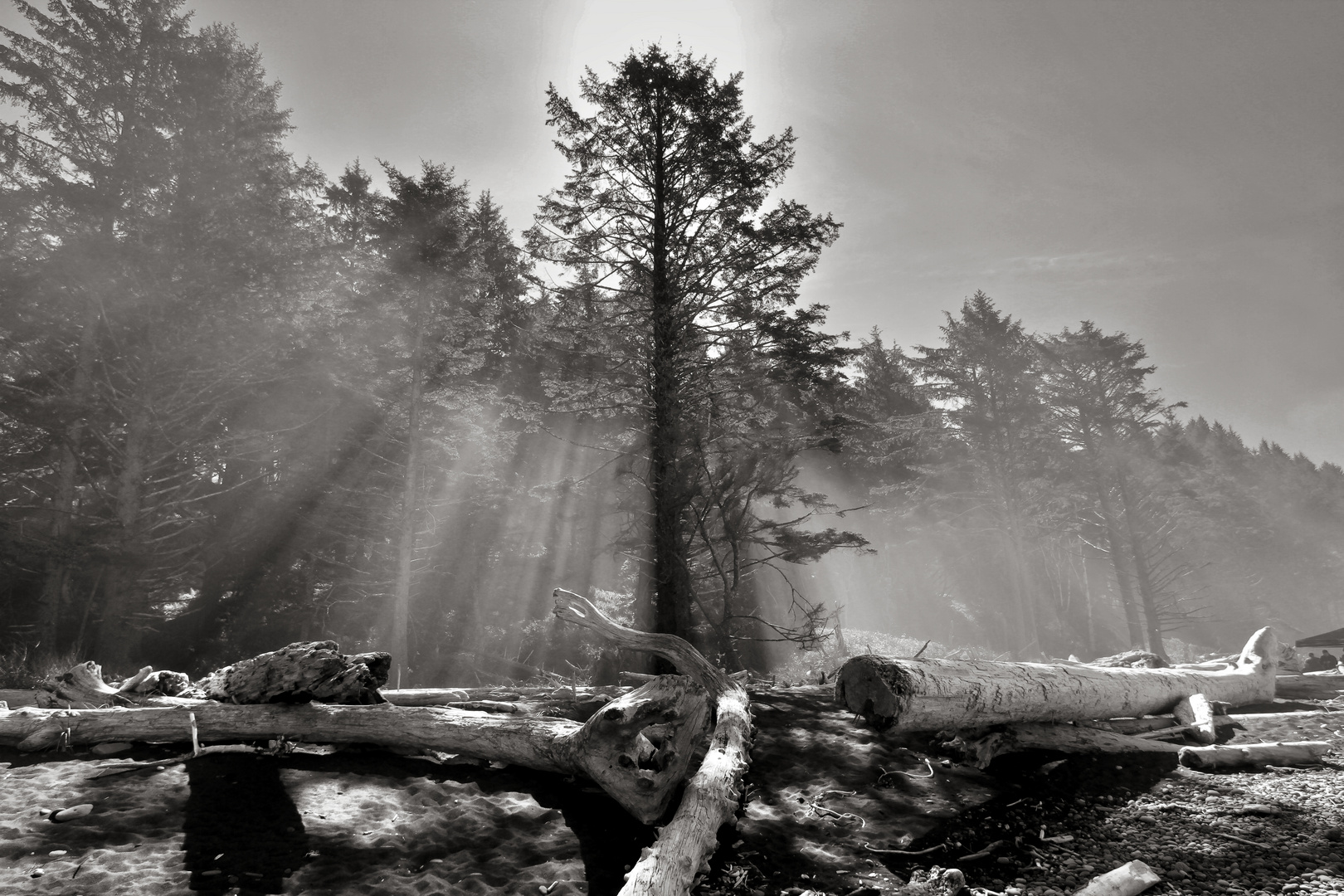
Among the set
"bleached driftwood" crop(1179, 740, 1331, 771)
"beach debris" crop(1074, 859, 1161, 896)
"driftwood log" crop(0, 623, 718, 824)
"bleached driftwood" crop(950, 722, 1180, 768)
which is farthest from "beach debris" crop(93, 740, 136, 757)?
"bleached driftwood" crop(1179, 740, 1331, 771)

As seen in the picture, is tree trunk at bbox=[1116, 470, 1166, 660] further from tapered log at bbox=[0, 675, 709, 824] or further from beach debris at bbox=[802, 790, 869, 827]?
tapered log at bbox=[0, 675, 709, 824]

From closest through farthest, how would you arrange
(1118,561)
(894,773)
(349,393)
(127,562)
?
(894,773) < (127,562) < (349,393) < (1118,561)

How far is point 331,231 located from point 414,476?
420 inches

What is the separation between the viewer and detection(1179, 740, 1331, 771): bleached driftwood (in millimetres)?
6195

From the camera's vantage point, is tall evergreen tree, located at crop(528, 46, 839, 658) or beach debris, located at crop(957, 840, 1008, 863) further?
tall evergreen tree, located at crop(528, 46, 839, 658)

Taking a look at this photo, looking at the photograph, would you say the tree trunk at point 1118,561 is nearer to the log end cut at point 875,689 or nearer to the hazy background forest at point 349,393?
the hazy background forest at point 349,393

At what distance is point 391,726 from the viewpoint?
5855 millimetres

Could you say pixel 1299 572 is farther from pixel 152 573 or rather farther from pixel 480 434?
pixel 152 573

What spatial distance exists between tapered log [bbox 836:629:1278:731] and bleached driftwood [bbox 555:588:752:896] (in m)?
1.18

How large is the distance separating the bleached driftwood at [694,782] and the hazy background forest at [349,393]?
19.2 ft

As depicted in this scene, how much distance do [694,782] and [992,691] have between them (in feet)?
11.6

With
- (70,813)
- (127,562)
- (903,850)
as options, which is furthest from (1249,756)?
(127,562)

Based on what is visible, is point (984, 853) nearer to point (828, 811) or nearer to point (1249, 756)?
point (828, 811)

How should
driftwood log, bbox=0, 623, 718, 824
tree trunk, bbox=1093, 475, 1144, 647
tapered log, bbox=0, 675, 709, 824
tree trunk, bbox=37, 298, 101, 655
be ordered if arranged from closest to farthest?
driftwood log, bbox=0, 623, 718, 824
tapered log, bbox=0, 675, 709, 824
tree trunk, bbox=37, 298, 101, 655
tree trunk, bbox=1093, 475, 1144, 647
